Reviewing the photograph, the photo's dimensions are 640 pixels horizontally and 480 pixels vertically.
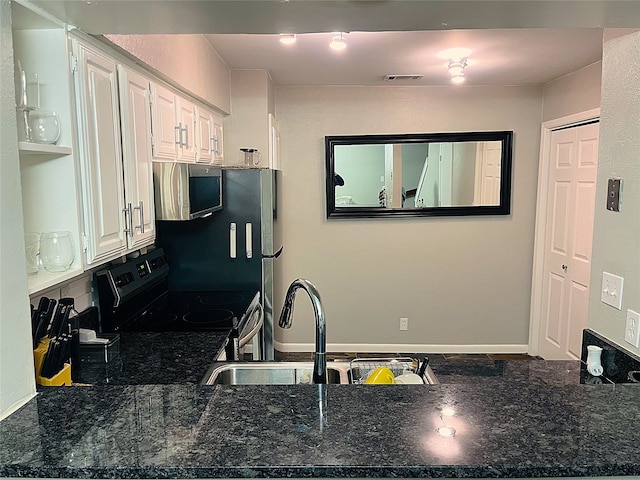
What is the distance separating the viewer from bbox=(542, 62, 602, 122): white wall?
3443 mm

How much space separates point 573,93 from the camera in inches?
146

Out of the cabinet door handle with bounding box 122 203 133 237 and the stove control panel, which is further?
the stove control panel

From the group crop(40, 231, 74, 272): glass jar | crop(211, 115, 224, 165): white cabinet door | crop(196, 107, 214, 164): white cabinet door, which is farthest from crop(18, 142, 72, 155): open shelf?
crop(211, 115, 224, 165): white cabinet door

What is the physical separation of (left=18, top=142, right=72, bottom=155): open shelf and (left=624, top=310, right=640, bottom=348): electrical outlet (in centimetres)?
178

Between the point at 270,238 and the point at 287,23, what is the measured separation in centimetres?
207

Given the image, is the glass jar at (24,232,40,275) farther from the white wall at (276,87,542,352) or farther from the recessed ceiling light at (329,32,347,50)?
the white wall at (276,87,542,352)

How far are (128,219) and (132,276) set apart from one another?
2.29 feet

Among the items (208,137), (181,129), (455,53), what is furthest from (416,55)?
(181,129)

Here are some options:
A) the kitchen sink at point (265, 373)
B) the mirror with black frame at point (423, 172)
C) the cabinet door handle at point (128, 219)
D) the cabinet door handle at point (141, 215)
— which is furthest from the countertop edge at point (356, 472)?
the mirror with black frame at point (423, 172)

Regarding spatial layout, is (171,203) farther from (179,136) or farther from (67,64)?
(67,64)

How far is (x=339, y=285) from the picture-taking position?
14.7 ft

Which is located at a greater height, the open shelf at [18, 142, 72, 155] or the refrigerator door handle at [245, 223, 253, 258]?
the open shelf at [18, 142, 72, 155]

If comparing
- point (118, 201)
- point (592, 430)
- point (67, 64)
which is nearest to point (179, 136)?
point (118, 201)

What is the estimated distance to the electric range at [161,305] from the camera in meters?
2.35
